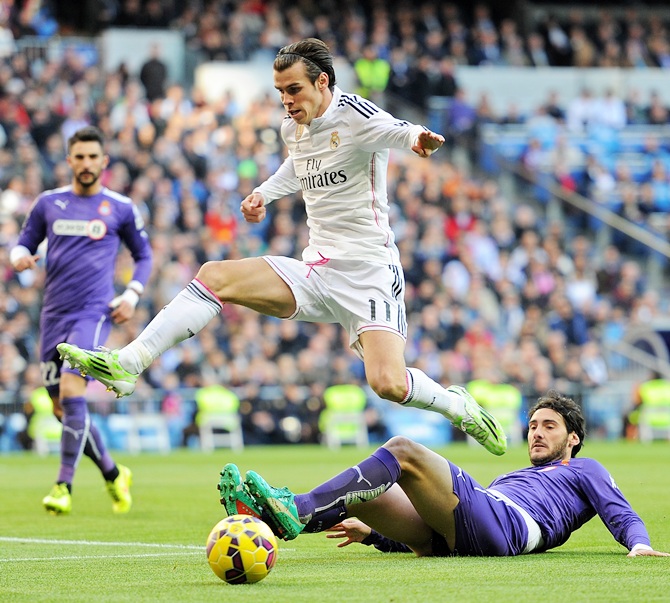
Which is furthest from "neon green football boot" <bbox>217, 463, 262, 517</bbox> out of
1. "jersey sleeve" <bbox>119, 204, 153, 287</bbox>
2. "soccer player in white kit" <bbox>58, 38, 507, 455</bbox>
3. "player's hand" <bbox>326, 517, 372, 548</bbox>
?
"jersey sleeve" <bbox>119, 204, 153, 287</bbox>

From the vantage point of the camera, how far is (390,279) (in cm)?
795

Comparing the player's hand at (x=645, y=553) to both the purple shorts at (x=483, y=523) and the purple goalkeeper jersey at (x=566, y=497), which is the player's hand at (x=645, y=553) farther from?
Result: the purple shorts at (x=483, y=523)

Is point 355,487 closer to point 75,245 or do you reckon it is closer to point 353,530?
point 353,530

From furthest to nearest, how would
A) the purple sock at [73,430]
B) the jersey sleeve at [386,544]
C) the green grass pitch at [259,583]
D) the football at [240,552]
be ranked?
the purple sock at [73,430], the jersey sleeve at [386,544], the football at [240,552], the green grass pitch at [259,583]

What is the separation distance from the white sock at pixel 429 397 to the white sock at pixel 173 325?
1190mm

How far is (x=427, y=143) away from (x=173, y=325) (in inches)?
65.7

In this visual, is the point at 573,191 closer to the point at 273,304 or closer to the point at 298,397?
the point at 298,397

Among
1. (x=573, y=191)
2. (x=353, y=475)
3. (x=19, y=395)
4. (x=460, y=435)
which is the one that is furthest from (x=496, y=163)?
(x=353, y=475)

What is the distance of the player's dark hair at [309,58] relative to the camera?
7.70 m

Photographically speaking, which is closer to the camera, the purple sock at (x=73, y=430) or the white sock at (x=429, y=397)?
the white sock at (x=429, y=397)

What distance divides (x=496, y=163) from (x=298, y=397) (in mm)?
8067

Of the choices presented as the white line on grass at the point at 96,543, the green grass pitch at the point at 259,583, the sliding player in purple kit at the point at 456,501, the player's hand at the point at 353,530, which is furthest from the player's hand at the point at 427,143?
the white line on grass at the point at 96,543

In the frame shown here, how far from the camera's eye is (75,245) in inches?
416

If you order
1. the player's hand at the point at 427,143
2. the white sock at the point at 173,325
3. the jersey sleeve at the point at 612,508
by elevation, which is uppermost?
the player's hand at the point at 427,143
